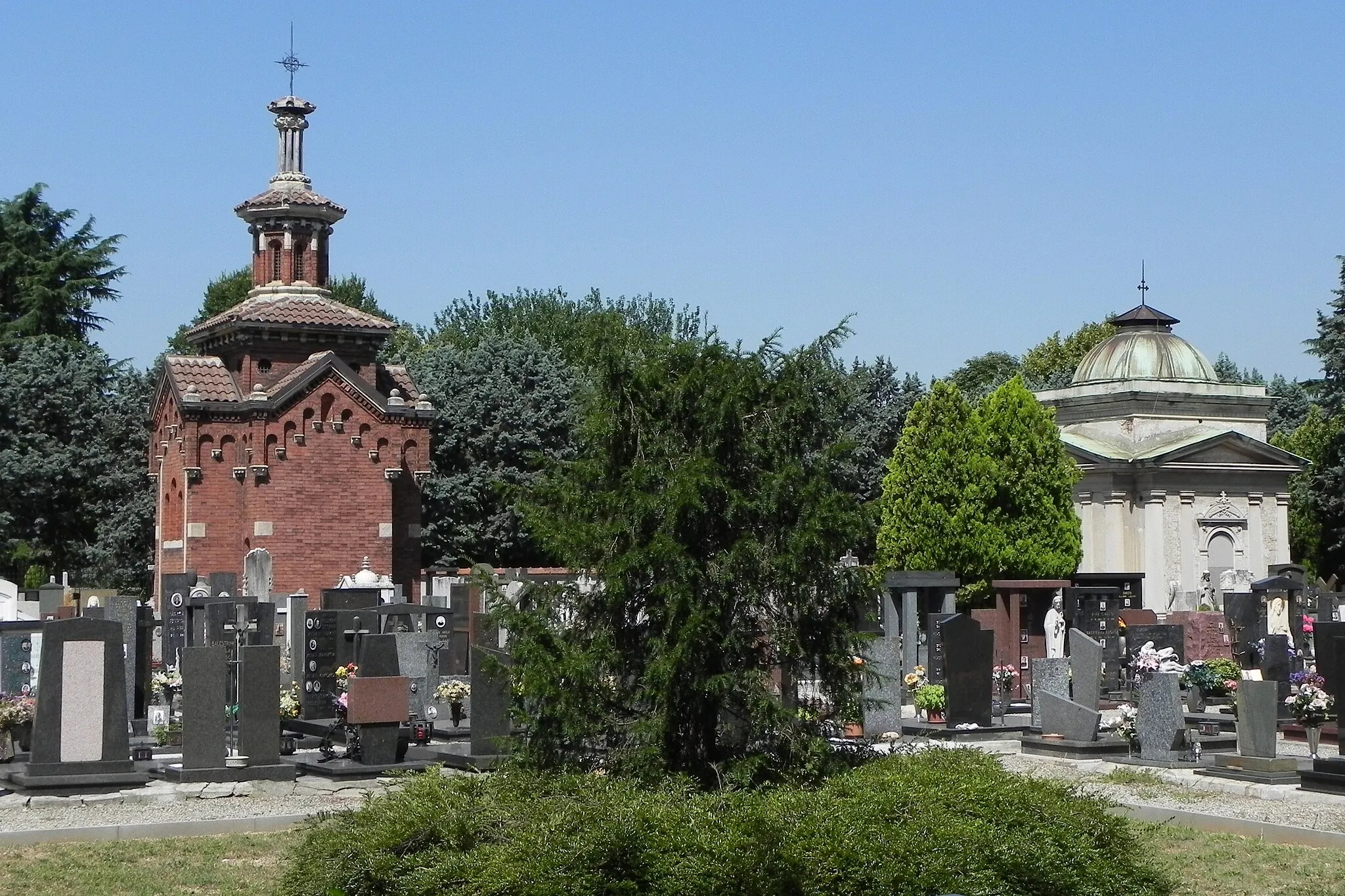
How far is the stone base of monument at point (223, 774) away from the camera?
15.8 meters

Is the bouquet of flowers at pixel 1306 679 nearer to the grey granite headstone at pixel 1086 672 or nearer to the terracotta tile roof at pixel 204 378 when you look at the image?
the grey granite headstone at pixel 1086 672

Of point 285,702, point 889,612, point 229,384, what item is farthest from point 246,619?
point 229,384

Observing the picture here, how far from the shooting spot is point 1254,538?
51688 millimetres

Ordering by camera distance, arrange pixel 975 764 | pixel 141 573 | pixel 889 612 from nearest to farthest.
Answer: pixel 975 764
pixel 889 612
pixel 141 573

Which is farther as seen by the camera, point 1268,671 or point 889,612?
point 889,612

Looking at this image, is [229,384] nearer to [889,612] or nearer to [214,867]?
[889,612]

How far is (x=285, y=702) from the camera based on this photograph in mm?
20469

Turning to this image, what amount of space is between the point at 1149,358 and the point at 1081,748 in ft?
126

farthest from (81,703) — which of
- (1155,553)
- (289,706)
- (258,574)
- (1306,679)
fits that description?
(1155,553)

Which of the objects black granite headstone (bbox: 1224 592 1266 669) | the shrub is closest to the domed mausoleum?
black granite headstone (bbox: 1224 592 1266 669)

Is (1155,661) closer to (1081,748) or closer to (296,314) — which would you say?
(1081,748)

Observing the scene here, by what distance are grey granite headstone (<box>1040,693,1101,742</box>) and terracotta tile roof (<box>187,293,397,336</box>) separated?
27936 millimetres

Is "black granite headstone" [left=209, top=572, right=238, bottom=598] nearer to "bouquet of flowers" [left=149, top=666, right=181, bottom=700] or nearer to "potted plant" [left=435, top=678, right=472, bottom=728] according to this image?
"bouquet of flowers" [left=149, top=666, right=181, bottom=700]

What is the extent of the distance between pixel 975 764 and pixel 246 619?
53.1ft
